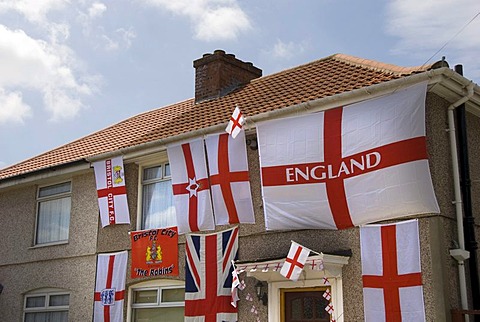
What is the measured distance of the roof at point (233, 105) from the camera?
1111 centimetres

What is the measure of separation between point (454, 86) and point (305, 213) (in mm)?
2785

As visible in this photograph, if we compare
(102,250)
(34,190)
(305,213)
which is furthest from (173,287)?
(34,190)

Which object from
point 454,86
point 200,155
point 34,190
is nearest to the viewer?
point 454,86

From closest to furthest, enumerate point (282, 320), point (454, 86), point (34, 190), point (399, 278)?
point (399, 278)
point (454, 86)
point (282, 320)
point (34, 190)

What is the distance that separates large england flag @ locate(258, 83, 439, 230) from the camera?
9.13 metres

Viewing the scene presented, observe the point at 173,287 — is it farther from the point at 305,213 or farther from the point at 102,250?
the point at 305,213

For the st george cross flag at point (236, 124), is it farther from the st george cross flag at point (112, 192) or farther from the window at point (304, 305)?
the st george cross flag at point (112, 192)

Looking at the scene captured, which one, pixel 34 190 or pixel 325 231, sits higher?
pixel 34 190

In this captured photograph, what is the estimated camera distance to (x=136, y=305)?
12594mm

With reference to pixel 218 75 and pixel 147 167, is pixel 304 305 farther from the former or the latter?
pixel 218 75

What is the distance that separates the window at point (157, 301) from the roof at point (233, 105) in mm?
2617

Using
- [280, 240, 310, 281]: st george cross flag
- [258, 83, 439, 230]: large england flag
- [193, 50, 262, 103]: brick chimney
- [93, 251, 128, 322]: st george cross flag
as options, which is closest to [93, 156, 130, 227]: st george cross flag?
[93, 251, 128, 322]: st george cross flag

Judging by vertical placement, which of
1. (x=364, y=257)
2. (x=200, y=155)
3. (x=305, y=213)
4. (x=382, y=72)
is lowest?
(x=364, y=257)

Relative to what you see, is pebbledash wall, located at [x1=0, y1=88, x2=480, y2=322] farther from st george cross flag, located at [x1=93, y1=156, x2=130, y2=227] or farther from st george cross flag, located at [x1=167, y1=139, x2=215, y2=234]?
st george cross flag, located at [x1=167, y1=139, x2=215, y2=234]
